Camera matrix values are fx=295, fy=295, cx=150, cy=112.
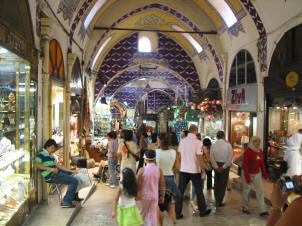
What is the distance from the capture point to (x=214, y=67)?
11.8 m

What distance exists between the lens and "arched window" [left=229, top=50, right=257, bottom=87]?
28.5 feet

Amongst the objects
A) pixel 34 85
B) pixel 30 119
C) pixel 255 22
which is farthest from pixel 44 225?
pixel 255 22

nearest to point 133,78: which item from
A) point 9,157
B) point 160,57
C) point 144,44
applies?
point 144,44

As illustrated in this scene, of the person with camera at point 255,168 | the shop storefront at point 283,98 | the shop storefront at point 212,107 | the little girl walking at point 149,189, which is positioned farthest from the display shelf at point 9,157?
the shop storefront at point 212,107

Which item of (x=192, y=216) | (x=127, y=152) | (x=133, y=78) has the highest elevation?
(x=133, y=78)

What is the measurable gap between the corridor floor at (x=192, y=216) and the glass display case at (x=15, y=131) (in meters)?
0.99

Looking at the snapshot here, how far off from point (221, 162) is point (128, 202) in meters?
2.52

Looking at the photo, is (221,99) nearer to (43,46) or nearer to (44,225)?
(43,46)

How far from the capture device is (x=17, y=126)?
4078 millimetres

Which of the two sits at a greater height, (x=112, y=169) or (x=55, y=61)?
(x=55, y=61)

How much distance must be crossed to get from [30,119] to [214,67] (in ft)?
28.8

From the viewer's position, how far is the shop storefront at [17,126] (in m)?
3.65

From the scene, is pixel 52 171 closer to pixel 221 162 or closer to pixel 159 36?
pixel 221 162

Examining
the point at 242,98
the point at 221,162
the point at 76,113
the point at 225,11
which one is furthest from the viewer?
the point at 225,11
